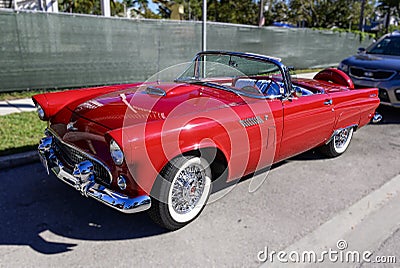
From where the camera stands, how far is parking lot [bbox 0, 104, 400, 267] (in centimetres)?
248

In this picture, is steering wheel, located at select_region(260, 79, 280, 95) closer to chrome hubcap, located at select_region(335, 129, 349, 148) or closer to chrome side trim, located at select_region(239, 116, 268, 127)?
chrome side trim, located at select_region(239, 116, 268, 127)

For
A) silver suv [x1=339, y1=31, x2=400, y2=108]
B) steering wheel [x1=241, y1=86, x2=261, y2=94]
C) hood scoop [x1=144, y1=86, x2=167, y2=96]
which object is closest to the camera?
hood scoop [x1=144, y1=86, x2=167, y2=96]

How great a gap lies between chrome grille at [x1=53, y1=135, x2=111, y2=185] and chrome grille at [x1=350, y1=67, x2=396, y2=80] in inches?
228

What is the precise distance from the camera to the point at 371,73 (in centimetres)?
655

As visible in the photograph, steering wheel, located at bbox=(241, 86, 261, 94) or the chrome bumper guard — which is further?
steering wheel, located at bbox=(241, 86, 261, 94)

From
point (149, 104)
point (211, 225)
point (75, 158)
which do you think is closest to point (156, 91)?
point (149, 104)

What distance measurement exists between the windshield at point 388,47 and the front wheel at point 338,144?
13.2 feet

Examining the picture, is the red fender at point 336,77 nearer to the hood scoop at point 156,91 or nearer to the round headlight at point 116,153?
the hood scoop at point 156,91

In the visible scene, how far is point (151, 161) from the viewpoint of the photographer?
2371 mm

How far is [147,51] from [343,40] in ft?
33.8

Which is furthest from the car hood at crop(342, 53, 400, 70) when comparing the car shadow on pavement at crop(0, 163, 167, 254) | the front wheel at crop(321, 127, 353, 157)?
the car shadow on pavement at crop(0, 163, 167, 254)

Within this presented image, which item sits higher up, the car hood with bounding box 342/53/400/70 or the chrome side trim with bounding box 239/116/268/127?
the car hood with bounding box 342/53/400/70

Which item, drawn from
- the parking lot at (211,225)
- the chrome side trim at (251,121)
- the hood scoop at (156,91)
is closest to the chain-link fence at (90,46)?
the parking lot at (211,225)

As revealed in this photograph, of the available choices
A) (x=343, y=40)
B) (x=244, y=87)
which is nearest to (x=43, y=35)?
(x=244, y=87)
